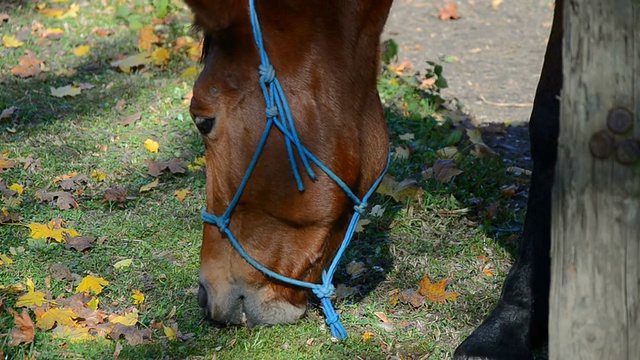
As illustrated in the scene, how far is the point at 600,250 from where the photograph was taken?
201 cm

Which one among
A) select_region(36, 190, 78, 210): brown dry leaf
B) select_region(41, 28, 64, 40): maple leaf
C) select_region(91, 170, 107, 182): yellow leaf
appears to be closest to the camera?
select_region(36, 190, 78, 210): brown dry leaf

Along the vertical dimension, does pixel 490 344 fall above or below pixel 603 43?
below

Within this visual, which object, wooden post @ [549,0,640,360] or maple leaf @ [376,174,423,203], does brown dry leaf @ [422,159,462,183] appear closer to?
maple leaf @ [376,174,423,203]

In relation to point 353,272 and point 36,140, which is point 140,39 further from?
point 353,272

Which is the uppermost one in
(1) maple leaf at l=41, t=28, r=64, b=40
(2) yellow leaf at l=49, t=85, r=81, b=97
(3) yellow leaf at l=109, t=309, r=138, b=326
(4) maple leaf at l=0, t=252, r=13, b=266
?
(1) maple leaf at l=41, t=28, r=64, b=40

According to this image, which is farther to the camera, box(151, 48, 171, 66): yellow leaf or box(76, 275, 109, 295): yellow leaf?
box(151, 48, 171, 66): yellow leaf

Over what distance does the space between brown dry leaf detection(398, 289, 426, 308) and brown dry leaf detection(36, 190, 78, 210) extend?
5.38 ft

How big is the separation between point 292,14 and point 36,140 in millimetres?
2570

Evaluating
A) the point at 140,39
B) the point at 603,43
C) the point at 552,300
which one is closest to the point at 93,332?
the point at 552,300

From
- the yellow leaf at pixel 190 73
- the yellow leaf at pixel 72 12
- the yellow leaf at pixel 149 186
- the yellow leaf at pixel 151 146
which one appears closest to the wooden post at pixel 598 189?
the yellow leaf at pixel 149 186

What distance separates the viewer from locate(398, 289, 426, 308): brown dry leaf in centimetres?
333

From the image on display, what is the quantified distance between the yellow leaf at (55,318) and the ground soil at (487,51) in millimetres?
2611

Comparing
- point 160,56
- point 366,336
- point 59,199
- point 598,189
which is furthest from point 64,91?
point 598,189

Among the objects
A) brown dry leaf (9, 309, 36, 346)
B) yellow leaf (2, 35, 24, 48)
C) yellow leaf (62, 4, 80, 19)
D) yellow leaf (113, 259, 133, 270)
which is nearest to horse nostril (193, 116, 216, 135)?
brown dry leaf (9, 309, 36, 346)
